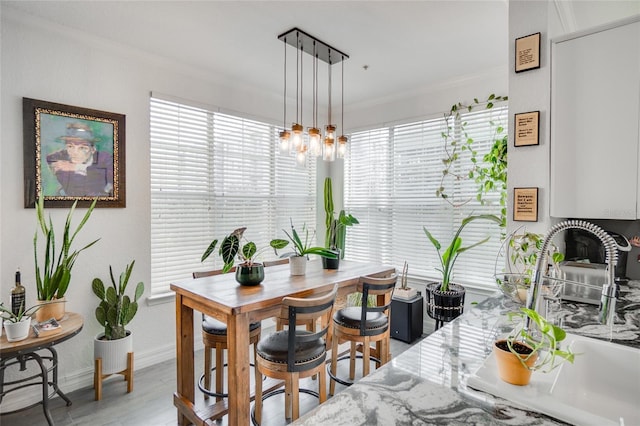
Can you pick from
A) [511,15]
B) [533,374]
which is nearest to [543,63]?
[511,15]

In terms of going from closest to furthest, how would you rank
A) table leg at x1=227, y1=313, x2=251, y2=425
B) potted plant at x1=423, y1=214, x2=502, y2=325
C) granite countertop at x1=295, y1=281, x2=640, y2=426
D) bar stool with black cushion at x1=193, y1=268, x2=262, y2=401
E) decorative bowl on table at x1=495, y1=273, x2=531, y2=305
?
granite countertop at x1=295, y1=281, x2=640, y2=426, decorative bowl on table at x1=495, y1=273, x2=531, y2=305, table leg at x1=227, y1=313, x2=251, y2=425, bar stool with black cushion at x1=193, y1=268, x2=262, y2=401, potted plant at x1=423, y1=214, x2=502, y2=325

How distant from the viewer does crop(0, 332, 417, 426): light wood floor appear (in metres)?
2.16

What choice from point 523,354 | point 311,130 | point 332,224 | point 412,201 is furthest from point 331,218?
point 523,354

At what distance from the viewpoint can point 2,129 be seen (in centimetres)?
221

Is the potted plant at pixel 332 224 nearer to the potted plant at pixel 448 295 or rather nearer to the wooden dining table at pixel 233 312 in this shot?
the wooden dining table at pixel 233 312

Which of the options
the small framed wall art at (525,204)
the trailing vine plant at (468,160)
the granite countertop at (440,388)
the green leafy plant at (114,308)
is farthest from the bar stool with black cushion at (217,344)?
the trailing vine plant at (468,160)

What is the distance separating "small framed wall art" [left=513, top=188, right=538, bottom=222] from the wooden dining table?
45.1 inches

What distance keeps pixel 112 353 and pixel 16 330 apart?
70 centimetres

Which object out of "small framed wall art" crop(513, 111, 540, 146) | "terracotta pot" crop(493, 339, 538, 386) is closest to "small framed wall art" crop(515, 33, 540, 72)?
"small framed wall art" crop(513, 111, 540, 146)

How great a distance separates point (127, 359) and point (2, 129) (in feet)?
6.04

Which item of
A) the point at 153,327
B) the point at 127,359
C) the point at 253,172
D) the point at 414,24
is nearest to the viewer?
the point at 414,24

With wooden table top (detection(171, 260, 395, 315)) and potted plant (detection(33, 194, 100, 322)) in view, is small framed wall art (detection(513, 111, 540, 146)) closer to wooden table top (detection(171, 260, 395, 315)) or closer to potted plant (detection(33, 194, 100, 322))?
wooden table top (detection(171, 260, 395, 315))

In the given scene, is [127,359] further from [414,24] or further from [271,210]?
[414,24]

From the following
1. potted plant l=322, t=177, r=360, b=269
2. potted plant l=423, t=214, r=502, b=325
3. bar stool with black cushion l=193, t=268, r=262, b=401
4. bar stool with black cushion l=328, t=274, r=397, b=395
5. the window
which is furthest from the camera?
the window
